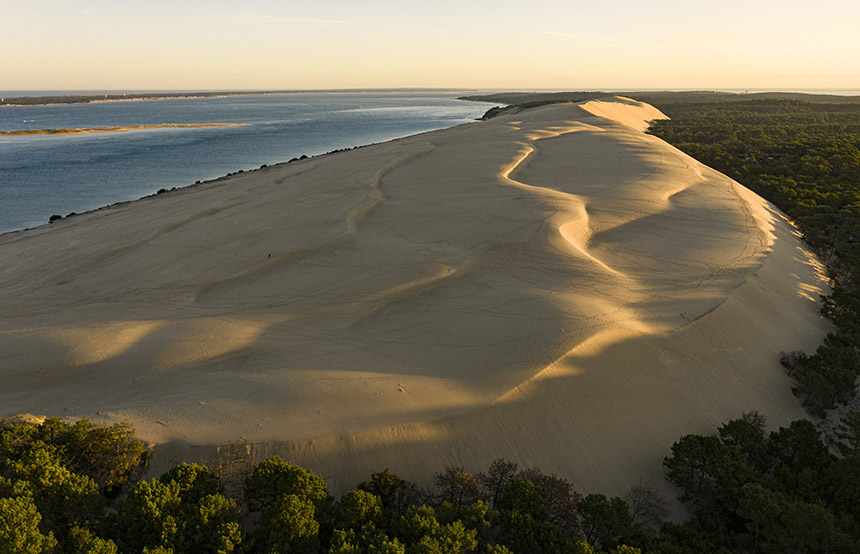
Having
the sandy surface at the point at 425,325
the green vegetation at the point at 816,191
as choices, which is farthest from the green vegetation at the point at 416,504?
the green vegetation at the point at 816,191

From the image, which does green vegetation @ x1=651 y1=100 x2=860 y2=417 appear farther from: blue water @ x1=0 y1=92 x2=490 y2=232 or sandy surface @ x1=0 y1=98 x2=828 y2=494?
blue water @ x1=0 y1=92 x2=490 y2=232

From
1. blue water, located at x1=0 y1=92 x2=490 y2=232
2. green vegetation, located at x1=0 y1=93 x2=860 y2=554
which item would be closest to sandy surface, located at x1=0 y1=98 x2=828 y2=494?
green vegetation, located at x1=0 y1=93 x2=860 y2=554

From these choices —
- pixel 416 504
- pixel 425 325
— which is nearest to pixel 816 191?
pixel 425 325

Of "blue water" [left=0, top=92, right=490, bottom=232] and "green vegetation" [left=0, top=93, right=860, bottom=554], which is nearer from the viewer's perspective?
"green vegetation" [left=0, top=93, right=860, bottom=554]

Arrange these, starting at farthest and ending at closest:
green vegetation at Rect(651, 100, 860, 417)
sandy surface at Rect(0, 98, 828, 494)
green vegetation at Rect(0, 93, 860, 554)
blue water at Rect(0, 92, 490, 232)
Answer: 1. blue water at Rect(0, 92, 490, 232)
2. green vegetation at Rect(651, 100, 860, 417)
3. sandy surface at Rect(0, 98, 828, 494)
4. green vegetation at Rect(0, 93, 860, 554)

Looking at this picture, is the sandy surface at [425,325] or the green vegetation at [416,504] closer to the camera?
the green vegetation at [416,504]

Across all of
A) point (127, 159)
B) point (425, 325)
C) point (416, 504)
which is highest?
point (425, 325)

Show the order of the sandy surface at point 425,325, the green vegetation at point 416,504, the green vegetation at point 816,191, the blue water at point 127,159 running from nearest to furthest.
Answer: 1. the green vegetation at point 416,504
2. the sandy surface at point 425,325
3. the green vegetation at point 816,191
4. the blue water at point 127,159

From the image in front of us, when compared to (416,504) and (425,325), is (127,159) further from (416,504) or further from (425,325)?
(416,504)

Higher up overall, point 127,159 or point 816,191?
point 816,191

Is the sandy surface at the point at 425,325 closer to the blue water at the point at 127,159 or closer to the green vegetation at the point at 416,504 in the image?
the green vegetation at the point at 416,504
